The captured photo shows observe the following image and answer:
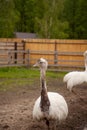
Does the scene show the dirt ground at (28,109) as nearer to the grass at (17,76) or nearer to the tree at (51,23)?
the grass at (17,76)

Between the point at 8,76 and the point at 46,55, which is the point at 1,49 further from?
the point at 8,76

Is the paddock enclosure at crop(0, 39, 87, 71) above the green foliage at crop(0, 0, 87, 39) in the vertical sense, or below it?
below

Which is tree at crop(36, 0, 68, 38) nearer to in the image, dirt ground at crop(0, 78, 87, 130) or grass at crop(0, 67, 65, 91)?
grass at crop(0, 67, 65, 91)

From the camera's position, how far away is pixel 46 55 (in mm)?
22188

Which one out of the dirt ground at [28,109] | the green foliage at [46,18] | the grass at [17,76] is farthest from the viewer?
the green foliage at [46,18]

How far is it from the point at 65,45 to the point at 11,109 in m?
13.3

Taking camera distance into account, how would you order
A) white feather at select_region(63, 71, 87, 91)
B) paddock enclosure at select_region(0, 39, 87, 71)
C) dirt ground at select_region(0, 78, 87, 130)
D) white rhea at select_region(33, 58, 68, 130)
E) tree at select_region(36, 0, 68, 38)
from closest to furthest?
white rhea at select_region(33, 58, 68, 130)
dirt ground at select_region(0, 78, 87, 130)
white feather at select_region(63, 71, 87, 91)
paddock enclosure at select_region(0, 39, 87, 71)
tree at select_region(36, 0, 68, 38)

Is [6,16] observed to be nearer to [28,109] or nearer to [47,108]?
[28,109]

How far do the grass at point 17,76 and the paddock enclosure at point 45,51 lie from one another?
1683 mm

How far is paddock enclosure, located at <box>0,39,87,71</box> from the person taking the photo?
21328mm

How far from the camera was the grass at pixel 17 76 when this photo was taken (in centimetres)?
1400

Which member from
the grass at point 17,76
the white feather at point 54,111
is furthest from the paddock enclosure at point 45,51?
the white feather at point 54,111

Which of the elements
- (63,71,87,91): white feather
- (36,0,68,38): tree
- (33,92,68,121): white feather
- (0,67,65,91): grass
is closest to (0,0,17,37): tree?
(36,0,68,38): tree

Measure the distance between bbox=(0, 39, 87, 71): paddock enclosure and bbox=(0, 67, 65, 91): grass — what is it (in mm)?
1683
